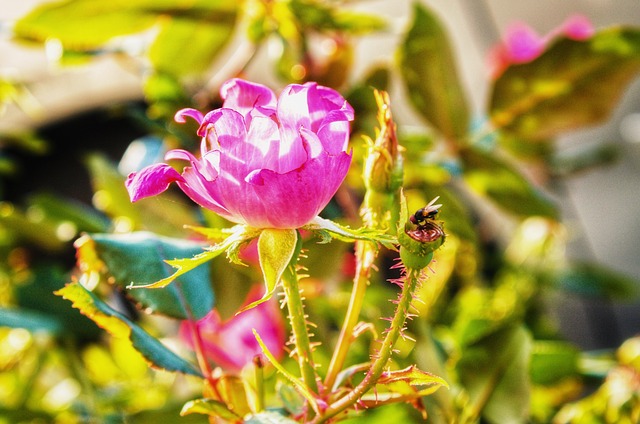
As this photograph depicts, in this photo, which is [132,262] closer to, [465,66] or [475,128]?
[475,128]

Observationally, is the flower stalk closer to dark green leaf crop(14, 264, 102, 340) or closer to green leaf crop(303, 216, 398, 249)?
green leaf crop(303, 216, 398, 249)

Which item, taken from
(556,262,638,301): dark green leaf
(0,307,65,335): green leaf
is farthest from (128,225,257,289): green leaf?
(556,262,638,301): dark green leaf

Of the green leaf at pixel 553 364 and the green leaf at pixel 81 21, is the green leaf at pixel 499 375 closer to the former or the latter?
the green leaf at pixel 553 364

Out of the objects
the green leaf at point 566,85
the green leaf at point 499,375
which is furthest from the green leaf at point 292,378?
the green leaf at point 566,85

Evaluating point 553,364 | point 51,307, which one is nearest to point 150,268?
point 51,307

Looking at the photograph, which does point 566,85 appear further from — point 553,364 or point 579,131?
point 579,131

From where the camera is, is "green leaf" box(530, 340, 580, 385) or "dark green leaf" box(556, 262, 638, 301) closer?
"green leaf" box(530, 340, 580, 385)
